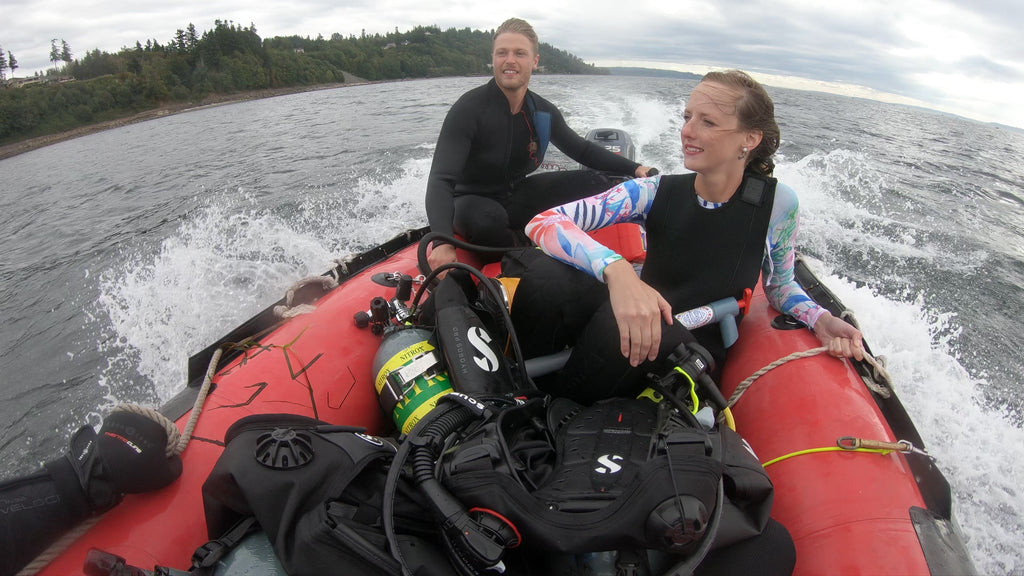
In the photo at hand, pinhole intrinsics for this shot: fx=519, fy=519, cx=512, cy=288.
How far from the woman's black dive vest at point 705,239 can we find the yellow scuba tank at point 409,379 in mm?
885

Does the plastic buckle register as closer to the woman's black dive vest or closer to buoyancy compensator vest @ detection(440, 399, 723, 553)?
buoyancy compensator vest @ detection(440, 399, 723, 553)

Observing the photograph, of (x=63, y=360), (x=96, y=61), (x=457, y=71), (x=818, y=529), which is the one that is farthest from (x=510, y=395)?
(x=96, y=61)

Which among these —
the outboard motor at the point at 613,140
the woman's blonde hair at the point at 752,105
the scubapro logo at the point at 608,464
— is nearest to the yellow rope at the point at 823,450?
the scubapro logo at the point at 608,464

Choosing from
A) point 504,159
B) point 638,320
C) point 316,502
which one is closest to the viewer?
point 316,502

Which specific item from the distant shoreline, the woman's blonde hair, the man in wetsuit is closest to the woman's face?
A: the woman's blonde hair

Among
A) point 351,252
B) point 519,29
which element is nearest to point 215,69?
point 351,252

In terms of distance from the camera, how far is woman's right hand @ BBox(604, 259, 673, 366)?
1286 mm

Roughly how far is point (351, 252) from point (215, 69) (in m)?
46.0

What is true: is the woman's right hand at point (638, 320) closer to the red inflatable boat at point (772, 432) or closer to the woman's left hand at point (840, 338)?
the red inflatable boat at point (772, 432)

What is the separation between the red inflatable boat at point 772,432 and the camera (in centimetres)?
122

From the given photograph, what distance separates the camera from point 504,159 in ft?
Answer: 9.86

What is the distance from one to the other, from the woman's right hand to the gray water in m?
1.73

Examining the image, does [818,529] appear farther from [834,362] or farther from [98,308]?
[98,308]

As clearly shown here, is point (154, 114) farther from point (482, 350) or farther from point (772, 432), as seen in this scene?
point (772, 432)
